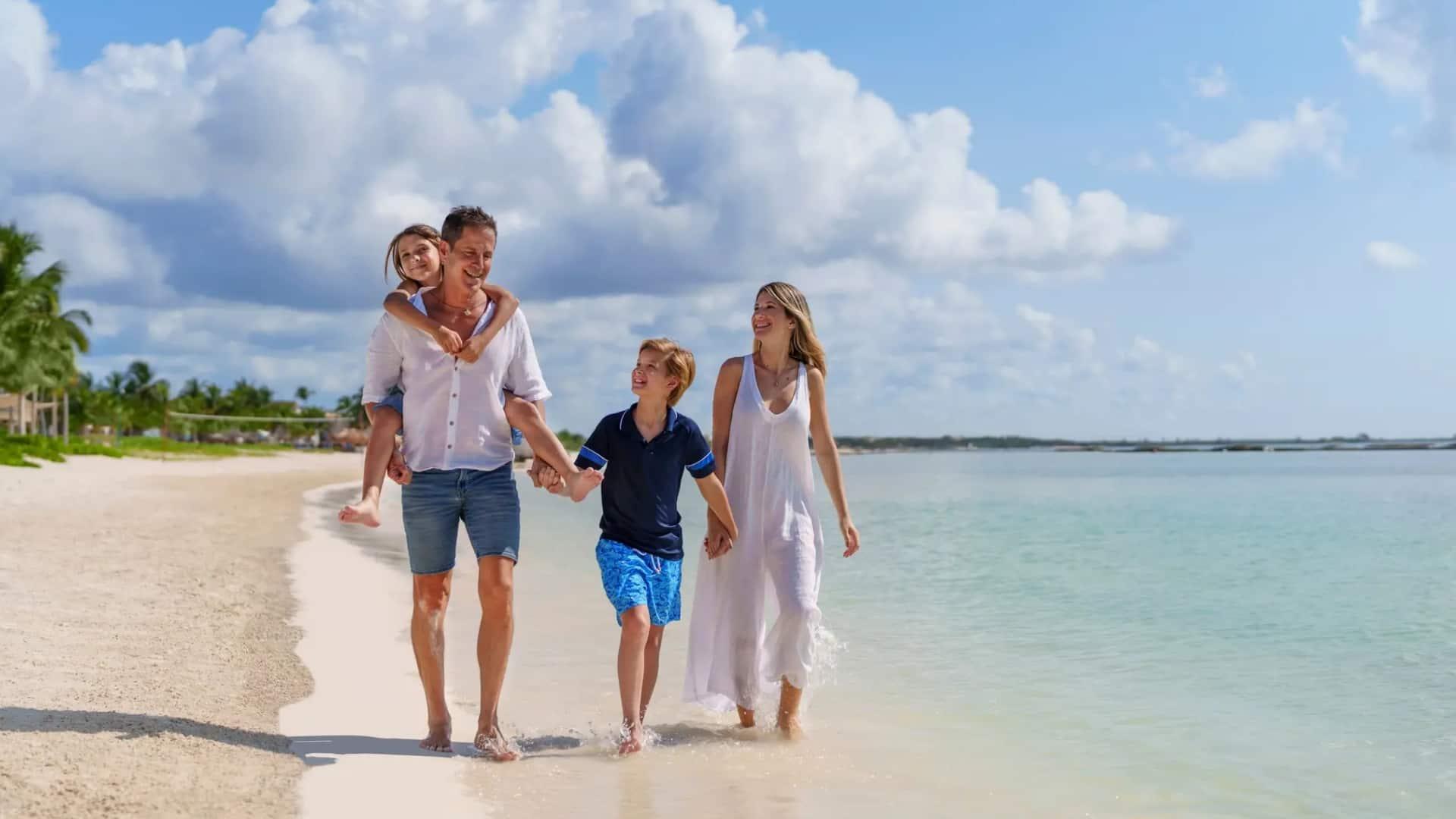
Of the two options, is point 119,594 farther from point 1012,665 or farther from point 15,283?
point 15,283

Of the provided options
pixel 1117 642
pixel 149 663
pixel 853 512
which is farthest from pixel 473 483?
pixel 853 512

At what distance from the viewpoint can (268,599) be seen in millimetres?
9180

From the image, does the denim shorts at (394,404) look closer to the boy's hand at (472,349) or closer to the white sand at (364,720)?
the boy's hand at (472,349)

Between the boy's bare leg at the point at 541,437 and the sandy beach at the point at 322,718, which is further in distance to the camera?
the boy's bare leg at the point at 541,437

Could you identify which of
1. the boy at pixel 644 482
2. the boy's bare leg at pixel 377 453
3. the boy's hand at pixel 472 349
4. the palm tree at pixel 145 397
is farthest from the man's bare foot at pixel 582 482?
the palm tree at pixel 145 397

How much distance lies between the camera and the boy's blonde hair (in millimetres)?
4848

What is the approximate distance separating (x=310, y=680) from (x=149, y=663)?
33.6 inches

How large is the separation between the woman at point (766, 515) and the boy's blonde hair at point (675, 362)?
388mm

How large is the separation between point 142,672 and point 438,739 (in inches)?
79.5

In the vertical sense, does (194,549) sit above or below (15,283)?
below

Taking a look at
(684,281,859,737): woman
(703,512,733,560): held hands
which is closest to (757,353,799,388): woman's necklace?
(684,281,859,737): woman

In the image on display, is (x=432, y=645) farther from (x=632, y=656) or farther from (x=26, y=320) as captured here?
(x=26, y=320)

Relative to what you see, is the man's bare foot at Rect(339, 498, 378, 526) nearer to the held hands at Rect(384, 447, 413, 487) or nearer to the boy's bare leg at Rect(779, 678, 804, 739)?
the held hands at Rect(384, 447, 413, 487)

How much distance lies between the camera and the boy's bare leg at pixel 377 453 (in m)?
4.35
